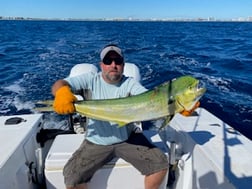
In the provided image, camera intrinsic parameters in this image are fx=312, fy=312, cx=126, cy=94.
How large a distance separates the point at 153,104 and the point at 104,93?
31.0 inches

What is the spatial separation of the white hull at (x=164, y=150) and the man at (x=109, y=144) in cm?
11

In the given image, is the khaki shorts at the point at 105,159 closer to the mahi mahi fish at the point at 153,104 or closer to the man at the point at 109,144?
the man at the point at 109,144

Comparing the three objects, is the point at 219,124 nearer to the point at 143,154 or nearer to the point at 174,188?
the point at 174,188

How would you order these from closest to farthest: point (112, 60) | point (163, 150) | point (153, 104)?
point (153, 104) < point (112, 60) < point (163, 150)

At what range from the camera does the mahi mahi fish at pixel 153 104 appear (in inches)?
73.1

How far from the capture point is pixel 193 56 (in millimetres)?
13500

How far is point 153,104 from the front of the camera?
1.92 meters

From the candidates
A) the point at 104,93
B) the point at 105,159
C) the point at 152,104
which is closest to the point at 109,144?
the point at 105,159

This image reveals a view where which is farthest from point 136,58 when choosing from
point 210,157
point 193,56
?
point 210,157

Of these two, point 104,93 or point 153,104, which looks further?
point 104,93

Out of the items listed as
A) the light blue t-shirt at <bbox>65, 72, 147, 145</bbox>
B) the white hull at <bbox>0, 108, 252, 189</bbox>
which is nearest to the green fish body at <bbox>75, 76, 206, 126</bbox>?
the light blue t-shirt at <bbox>65, 72, 147, 145</bbox>

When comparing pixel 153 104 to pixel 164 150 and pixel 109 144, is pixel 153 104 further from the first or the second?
pixel 164 150

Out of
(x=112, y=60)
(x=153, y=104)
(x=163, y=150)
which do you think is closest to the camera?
(x=153, y=104)

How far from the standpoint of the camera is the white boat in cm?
228
